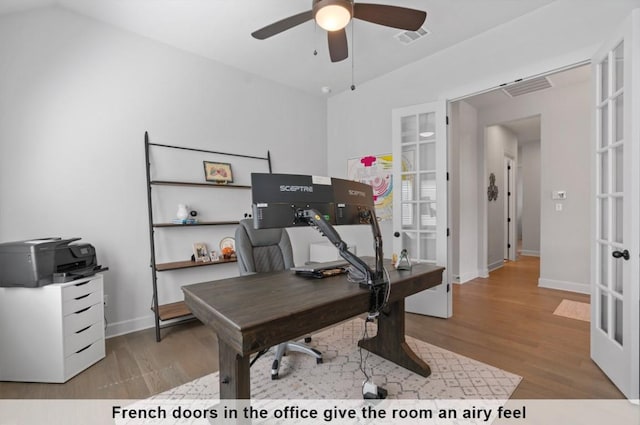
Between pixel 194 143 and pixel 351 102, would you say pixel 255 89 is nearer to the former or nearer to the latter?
pixel 194 143

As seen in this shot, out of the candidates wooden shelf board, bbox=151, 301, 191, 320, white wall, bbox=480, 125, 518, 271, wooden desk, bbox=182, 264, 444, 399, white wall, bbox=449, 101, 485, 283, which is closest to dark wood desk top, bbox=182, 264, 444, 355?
wooden desk, bbox=182, 264, 444, 399

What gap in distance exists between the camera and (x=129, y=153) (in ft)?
9.36

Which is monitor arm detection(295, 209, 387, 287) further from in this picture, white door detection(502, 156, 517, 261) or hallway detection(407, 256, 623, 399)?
white door detection(502, 156, 517, 261)

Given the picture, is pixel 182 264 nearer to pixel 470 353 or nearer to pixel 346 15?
pixel 346 15

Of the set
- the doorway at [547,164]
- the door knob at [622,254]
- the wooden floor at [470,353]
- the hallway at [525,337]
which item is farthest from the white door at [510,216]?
the door knob at [622,254]

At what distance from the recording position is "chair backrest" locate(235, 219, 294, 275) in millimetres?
2143

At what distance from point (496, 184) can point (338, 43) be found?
16.1ft

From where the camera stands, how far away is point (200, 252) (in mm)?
3219

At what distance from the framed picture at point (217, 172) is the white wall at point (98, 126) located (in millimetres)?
217

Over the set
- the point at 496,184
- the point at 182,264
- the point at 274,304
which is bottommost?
the point at 182,264

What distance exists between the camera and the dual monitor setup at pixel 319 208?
134 cm

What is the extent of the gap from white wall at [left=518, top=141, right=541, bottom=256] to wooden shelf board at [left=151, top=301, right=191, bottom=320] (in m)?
7.48

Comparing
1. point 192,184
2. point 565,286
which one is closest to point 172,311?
point 192,184

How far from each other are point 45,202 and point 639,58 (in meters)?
4.34
